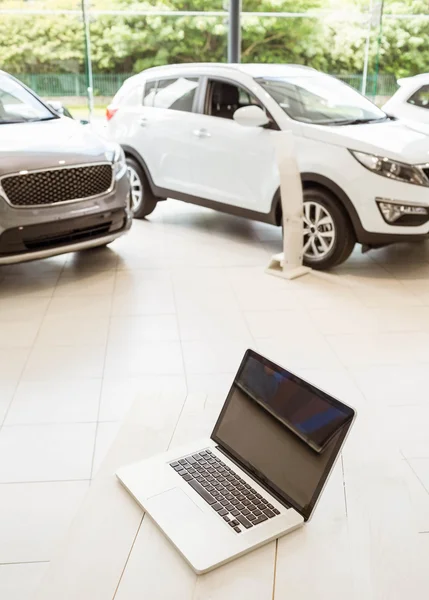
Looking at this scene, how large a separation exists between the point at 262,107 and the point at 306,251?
1273 millimetres

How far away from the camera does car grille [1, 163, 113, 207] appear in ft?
15.1

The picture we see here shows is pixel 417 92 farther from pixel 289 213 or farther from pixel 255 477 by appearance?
pixel 255 477

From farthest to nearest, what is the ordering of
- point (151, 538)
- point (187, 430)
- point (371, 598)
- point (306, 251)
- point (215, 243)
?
point (215, 243), point (306, 251), point (187, 430), point (151, 538), point (371, 598)

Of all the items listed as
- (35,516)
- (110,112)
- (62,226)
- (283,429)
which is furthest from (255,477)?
(110,112)

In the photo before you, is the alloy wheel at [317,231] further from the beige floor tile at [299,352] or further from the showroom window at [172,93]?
the showroom window at [172,93]

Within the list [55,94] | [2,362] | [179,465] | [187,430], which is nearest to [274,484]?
[179,465]

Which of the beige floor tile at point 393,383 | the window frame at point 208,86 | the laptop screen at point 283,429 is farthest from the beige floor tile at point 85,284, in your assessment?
the laptop screen at point 283,429

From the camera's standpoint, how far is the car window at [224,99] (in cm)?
581

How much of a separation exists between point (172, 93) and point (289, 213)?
2.02 meters

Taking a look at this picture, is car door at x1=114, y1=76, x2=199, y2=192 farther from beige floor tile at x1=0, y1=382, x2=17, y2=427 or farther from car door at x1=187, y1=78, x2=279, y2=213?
beige floor tile at x1=0, y1=382, x2=17, y2=427

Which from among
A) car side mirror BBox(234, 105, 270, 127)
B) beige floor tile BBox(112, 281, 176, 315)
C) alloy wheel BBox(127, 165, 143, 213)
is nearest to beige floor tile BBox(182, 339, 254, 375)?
beige floor tile BBox(112, 281, 176, 315)

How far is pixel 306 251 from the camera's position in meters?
5.32

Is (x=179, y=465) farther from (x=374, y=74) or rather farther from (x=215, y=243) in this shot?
(x=374, y=74)

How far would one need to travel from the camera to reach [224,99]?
19.4 feet
